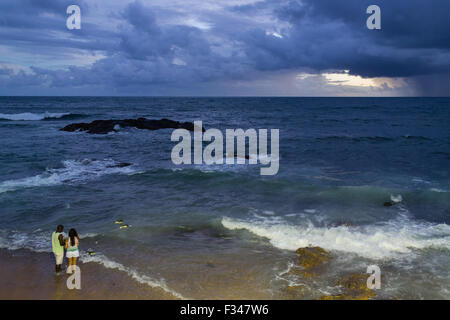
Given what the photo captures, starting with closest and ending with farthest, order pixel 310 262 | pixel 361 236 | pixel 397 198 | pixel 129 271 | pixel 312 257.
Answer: pixel 129 271
pixel 310 262
pixel 312 257
pixel 361 236
pixel 397 198

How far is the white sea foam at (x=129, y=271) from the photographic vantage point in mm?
8753

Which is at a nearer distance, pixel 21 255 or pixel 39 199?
pixel 21 255

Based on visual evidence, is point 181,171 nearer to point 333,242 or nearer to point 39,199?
point 39,199

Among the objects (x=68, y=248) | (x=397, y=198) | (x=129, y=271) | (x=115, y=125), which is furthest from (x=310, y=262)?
(x=115, y=125)

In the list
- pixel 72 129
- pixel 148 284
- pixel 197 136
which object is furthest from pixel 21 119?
pixel 148 284

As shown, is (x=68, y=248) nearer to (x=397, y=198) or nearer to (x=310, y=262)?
(x=310, y=262)

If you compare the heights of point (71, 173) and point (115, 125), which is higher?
point (115, 125)

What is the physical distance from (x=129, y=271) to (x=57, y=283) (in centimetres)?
182

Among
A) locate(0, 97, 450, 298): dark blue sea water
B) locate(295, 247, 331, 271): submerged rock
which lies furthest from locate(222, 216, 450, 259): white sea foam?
locate(295, 247, 331, 271): submerged rock

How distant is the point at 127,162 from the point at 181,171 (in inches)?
217

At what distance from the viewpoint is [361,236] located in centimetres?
1184

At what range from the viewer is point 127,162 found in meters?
25.1

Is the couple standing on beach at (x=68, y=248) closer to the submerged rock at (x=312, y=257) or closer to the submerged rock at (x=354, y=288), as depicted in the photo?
the submerged rock at (x=312, y=257)
